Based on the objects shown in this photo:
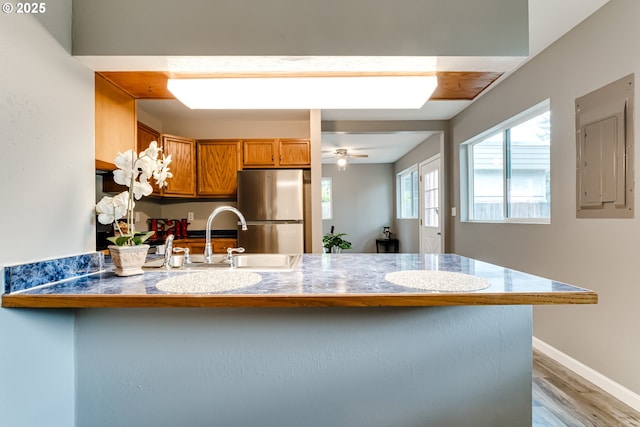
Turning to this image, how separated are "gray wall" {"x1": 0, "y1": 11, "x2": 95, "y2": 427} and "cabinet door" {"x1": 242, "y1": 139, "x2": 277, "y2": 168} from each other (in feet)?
8.36

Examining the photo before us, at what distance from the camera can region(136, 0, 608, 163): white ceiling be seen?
1.46m

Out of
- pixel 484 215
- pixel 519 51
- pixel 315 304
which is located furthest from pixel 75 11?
pixel 484 215

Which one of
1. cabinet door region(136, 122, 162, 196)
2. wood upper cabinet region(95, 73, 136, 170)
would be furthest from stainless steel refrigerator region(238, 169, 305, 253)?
wood upper cabinet region(95, 73, 136, 170)

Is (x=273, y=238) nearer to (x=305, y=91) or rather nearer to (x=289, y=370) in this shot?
(x=305, y=91)

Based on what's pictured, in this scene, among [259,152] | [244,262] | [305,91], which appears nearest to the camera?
[305,91]

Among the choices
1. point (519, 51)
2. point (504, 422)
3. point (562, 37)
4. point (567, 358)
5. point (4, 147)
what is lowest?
point (567, 358)

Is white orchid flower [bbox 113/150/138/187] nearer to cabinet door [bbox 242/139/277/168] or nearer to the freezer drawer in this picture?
the freezer drawer

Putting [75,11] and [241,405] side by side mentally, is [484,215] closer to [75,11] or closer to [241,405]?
[241,405]

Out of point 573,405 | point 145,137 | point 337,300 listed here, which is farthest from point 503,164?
point 145,137

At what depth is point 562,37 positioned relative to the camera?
234 centimetres

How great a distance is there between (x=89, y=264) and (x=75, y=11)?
3.59 ft

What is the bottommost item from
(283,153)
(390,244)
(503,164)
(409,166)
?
(390,244)

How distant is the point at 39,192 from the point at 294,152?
292 centimetres

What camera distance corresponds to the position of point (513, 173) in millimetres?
3156
